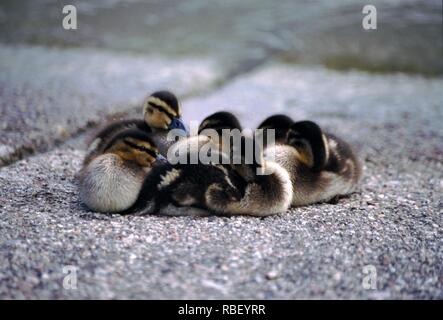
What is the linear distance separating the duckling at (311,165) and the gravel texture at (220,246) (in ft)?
0.31

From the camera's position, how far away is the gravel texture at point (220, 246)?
2422mm

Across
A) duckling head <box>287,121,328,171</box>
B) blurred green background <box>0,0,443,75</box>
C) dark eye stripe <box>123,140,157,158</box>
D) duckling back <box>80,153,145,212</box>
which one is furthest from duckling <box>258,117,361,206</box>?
blurred green background <box>0,0,443,75</box>

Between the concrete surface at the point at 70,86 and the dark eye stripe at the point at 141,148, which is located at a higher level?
the concrete surface at the point at 70,86

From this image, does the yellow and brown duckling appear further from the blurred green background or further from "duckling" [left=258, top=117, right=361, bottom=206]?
the blurred green background

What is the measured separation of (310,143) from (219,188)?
71 centimetres

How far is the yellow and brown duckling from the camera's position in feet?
10.1

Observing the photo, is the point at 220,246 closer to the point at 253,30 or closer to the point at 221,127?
the point at 221,127

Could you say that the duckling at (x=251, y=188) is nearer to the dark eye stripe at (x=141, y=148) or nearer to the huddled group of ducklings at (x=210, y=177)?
the huddled group of ducklings at (x=210, y=177)

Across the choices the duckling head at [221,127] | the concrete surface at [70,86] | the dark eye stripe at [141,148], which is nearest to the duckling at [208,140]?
the duckling head at [221,127]

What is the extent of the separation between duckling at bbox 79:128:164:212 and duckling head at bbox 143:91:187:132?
2.02 feet

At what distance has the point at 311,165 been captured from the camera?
3.60 meters

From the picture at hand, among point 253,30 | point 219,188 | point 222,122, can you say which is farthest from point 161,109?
point 253,30
